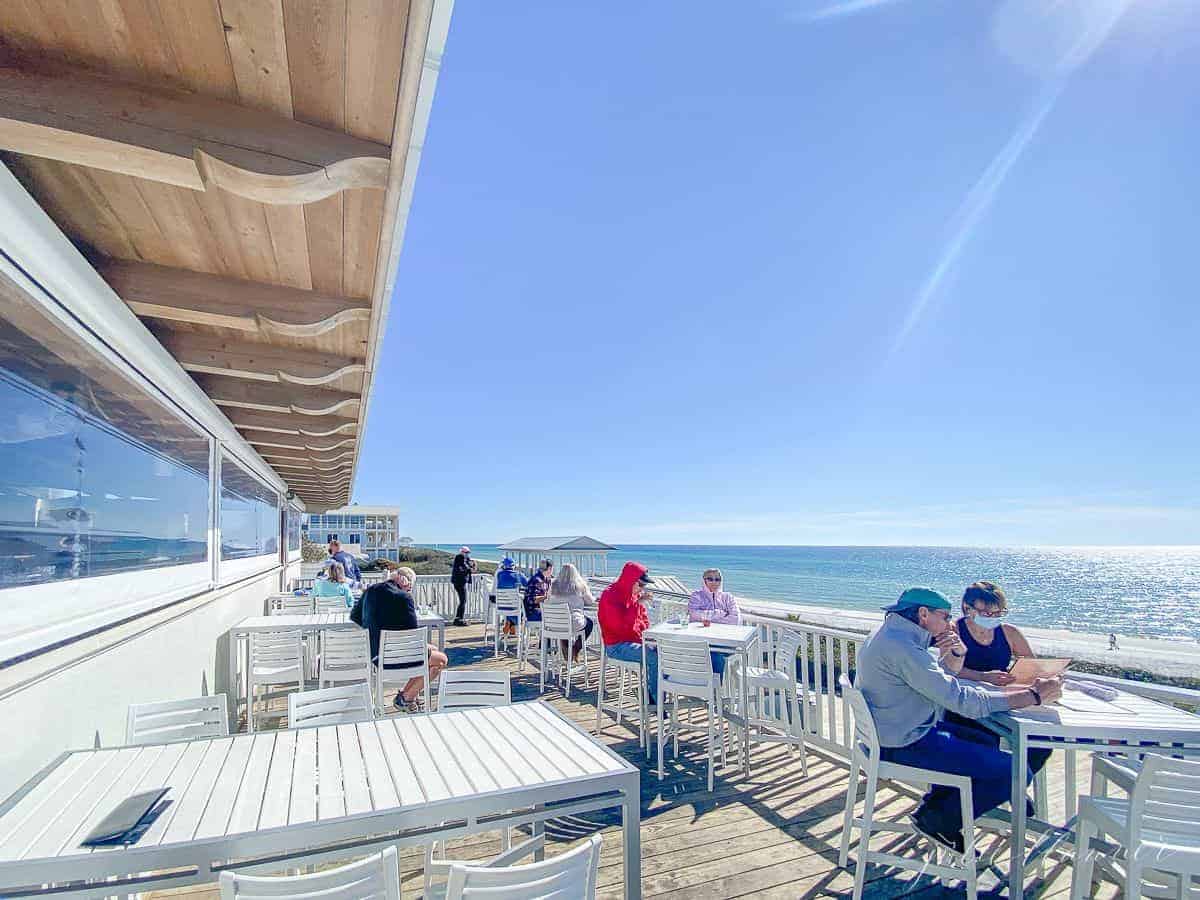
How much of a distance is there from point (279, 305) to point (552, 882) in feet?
8.00

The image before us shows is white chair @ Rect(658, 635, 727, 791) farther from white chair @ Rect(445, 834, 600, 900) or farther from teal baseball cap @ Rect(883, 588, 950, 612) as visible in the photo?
white chair @ Rect(445, 834, 600, 900)

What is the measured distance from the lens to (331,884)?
1290 millimetres

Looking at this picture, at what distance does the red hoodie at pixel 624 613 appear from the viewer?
490 centimetres

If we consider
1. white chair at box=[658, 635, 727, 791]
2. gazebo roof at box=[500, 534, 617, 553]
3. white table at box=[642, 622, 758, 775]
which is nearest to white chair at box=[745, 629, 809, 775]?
white table at box=[642, 622, 758, 775]

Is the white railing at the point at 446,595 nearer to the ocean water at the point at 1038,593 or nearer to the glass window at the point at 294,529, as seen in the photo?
the glass window at the point at 294,529

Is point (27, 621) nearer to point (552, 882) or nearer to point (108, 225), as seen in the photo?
point (108, 225)

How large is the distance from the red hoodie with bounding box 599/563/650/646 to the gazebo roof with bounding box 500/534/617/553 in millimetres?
5471

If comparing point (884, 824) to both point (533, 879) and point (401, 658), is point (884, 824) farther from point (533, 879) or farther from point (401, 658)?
point (401, 658)

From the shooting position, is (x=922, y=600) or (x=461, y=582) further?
(x=461, y=582)

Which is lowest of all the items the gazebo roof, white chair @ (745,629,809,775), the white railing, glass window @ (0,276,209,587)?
the white railing

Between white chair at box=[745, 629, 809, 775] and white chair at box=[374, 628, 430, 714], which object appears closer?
white chair at box=[745, 629, 809, 775]

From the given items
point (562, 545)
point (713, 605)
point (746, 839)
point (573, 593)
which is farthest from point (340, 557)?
point (746, 839)

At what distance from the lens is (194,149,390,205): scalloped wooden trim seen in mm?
1477

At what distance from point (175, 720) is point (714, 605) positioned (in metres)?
4.06
